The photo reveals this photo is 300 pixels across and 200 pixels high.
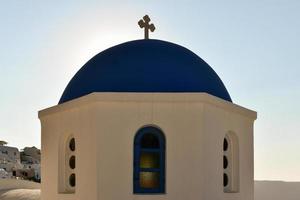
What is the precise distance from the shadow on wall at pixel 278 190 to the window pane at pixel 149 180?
120 feet

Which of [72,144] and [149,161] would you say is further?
[72,144]

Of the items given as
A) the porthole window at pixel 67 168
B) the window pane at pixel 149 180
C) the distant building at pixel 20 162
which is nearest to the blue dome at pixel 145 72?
the porthole window at pixel 67 168

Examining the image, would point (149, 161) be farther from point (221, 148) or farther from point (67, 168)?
point (67, 168)

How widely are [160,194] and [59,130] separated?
245cm

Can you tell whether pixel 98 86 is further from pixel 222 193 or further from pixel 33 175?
pixel 33 175

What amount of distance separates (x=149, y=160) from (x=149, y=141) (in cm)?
35

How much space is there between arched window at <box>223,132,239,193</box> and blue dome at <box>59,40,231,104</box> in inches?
37.4

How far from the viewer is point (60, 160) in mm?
9992

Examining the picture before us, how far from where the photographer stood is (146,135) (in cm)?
902

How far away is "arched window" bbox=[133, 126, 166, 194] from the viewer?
894cm

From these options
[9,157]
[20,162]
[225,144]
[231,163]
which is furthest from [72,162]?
[20,162]

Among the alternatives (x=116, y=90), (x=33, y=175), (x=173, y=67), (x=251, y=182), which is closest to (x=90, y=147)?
(x=116, y=90)

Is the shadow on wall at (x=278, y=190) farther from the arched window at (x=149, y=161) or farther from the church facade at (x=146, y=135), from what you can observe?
the arched window at (x=149, y=161)

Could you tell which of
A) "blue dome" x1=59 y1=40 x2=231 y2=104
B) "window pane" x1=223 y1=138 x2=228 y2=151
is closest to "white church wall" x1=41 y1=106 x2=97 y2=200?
"blue dome" x1=59 y1=40 x2=231 y2=104
